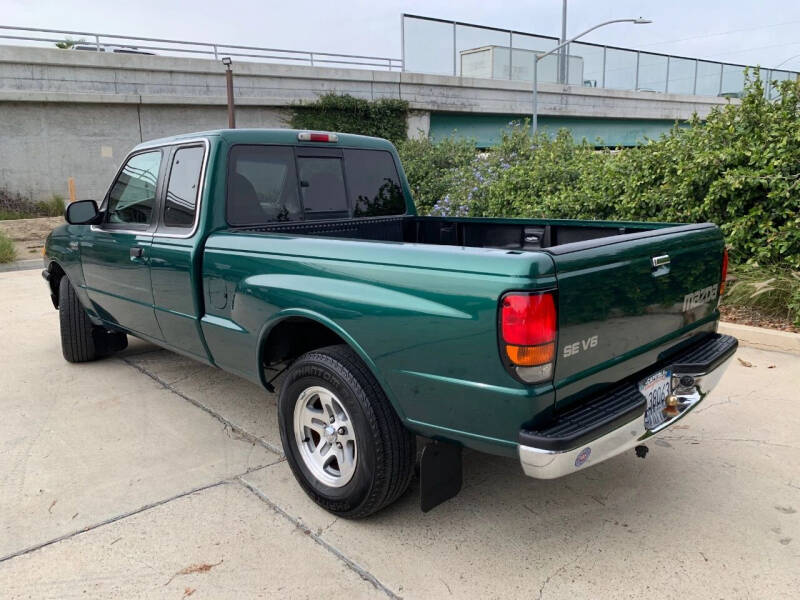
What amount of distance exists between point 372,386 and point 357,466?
381 mm

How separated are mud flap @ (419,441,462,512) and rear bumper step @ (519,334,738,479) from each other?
Result: 0.41 m

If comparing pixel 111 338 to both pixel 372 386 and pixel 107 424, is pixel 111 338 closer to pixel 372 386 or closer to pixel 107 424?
pixel 107 424

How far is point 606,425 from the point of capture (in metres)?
2.34

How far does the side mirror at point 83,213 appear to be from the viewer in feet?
15.0

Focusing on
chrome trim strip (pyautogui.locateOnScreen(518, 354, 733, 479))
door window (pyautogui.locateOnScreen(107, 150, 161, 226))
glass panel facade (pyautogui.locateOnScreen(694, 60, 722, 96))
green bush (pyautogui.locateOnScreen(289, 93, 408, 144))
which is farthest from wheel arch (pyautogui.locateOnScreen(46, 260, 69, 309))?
glass panel facade (pyautogui.locateOnScreen(694, 60, 722, 96))

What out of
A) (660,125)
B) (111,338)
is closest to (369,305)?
(111,338)

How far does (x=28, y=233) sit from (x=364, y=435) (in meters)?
15.1

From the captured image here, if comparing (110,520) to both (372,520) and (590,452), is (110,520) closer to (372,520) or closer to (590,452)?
(372,520)

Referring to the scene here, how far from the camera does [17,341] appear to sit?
6.31m

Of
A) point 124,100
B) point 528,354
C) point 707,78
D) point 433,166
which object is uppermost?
point 707,78

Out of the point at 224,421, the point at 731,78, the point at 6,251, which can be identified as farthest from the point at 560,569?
the point at 731,78

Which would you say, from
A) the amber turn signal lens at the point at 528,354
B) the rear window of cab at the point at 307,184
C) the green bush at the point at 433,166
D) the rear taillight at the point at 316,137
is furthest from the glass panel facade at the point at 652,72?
the amber turn signal lens at the point at 528,354

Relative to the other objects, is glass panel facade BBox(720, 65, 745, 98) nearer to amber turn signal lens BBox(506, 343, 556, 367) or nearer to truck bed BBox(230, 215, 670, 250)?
truck bed BBox(230, 215, 670, 250)

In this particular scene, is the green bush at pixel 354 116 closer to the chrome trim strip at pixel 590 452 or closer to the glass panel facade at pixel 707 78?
the glass panel facade at pixel 707 78
